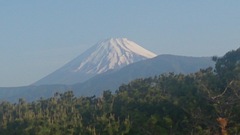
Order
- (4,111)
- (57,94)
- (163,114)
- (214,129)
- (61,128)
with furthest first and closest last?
(57,94) → (4,111) → (61,128) → (163,114) → (214,129)

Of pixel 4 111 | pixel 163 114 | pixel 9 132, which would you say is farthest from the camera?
pixel 4 111

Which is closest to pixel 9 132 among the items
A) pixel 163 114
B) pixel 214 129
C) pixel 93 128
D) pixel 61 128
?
pixel 61 128

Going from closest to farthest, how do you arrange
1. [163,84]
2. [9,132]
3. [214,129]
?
[214,129], [9,132], [163,84]

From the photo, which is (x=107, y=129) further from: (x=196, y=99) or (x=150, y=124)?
(x=196, y=99)

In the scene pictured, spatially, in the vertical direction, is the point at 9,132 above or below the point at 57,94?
below

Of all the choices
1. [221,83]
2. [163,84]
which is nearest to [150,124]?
[221,83]

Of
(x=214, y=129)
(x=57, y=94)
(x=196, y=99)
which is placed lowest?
(x=214, y=129)

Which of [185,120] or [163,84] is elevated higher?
[163,84]

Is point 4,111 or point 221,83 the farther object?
point 4,111

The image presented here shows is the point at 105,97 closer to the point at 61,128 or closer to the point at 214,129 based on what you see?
the point at 61,128
